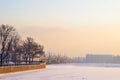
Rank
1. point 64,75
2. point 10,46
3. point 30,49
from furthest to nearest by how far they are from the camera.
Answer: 1. point 30,49
2. point 10,46
3. point 64,75

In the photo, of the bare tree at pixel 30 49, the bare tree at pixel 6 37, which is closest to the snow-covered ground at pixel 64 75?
the bare tree at pixel 6 37

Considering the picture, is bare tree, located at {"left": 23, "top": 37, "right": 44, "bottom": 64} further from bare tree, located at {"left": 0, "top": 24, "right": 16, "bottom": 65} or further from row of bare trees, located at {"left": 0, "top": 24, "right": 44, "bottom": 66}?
bare tree, located at {"left": 0, "top": 24, "right": 16, "bottom": 65}

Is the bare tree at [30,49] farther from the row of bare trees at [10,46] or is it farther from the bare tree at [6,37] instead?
the bare tree at [6,37]

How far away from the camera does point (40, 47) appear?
104 metres

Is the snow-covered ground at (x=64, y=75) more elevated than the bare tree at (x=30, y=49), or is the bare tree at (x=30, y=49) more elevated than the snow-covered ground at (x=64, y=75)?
the bare tree at (x=30, y=49)

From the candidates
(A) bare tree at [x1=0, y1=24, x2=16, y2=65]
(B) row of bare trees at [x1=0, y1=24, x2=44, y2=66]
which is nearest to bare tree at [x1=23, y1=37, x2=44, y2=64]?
(B) row of bare trees at [x1=0, y1=24, x2=44, y2=66]

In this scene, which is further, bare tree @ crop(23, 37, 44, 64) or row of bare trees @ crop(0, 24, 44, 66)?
bare tree @ crop(23, 37, 44, 64)

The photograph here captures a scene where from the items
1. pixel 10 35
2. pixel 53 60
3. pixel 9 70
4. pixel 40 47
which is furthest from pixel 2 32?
pixel 53 60

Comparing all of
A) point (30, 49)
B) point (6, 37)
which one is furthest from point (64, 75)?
point (30, 49)

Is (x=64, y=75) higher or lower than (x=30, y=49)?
lower

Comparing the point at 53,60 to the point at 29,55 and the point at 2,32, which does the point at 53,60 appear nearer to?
the point at 29,55

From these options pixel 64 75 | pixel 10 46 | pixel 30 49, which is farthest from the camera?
pixel 30 49

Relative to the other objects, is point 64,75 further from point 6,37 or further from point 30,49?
point 30,49

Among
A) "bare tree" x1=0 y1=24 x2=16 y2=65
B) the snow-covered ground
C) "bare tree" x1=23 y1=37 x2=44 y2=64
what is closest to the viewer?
the snow-covered ground
